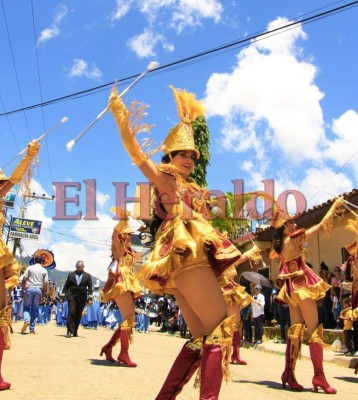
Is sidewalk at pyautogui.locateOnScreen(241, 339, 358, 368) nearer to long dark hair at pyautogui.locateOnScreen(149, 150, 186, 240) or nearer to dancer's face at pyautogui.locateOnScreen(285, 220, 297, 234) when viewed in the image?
dancer's face at pyautogui.locateOnScreen(285, 220, 297, 234)

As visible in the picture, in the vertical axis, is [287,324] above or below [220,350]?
below

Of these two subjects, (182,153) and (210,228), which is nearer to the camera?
(210,228)

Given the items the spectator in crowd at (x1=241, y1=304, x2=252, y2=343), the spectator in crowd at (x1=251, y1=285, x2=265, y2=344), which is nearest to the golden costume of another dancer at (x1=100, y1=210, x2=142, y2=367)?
the spectator in crowd at (x1=251, y1=285, x2=265, y2=344)

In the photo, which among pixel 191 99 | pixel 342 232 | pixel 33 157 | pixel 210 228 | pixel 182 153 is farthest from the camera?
pixel 342 232

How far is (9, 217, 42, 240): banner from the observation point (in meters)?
38.5

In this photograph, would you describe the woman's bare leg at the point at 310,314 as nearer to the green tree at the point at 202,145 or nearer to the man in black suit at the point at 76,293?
the man in black suit at the point at 76,293

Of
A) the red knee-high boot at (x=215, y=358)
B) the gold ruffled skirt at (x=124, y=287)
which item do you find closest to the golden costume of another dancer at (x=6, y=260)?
the red knee-high boot at (x=215, y=358)

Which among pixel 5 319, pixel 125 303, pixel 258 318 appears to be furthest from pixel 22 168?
pixel 258 318

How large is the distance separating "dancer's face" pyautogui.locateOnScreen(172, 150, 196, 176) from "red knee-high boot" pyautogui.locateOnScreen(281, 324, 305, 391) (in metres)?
2.92

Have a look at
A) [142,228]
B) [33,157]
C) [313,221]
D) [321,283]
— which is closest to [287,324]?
[313,221]

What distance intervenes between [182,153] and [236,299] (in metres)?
4.12

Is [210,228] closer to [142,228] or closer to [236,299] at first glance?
[142,228]

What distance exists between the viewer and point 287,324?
44.2 ft

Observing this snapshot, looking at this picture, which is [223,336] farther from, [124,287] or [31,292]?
[31,292]
